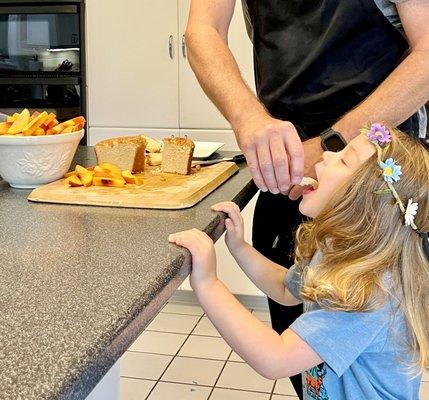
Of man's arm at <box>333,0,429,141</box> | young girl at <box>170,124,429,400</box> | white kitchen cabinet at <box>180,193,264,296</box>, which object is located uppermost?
man's arm at <box>333,0,429,141</box>

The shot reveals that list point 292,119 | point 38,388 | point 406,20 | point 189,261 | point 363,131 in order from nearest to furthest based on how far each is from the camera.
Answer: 1. point 38,388
2. point 189,261
3. point 363,131
4. point 406,20
5. point 292,119

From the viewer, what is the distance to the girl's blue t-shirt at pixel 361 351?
912mm

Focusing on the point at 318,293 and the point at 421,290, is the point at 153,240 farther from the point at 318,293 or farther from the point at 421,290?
the point at 421,290

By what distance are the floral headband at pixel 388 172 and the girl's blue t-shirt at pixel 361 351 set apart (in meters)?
0.12

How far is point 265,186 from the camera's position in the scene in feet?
3.42

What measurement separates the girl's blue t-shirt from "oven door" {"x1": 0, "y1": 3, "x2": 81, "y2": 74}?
2178 millimetres

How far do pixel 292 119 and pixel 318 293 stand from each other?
463 mm

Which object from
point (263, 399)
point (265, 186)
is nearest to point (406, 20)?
point (265, 186)

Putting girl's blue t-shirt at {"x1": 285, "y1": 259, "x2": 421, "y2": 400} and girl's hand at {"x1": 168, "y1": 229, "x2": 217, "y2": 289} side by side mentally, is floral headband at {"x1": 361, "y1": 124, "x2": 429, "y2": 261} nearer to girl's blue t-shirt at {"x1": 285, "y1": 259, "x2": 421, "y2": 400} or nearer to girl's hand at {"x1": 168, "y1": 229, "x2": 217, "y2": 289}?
girl's blue t-shirt at {"x1": 285, "y1": 259, "x2": 421, "y2": 400}

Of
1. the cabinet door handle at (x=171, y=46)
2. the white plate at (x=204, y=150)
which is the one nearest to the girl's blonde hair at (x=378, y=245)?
the white plate at (x=204, y=150)

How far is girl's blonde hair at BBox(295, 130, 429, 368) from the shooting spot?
939mm

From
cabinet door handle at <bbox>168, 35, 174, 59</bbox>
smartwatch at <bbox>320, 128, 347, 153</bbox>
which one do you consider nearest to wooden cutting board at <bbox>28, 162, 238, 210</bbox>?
smartwatch at <bbox>320, 128, 347, 153</bbox>

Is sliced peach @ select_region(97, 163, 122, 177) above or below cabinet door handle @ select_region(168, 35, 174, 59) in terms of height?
below

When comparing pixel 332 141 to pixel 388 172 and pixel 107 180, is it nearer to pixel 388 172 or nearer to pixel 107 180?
pixel 388 172
